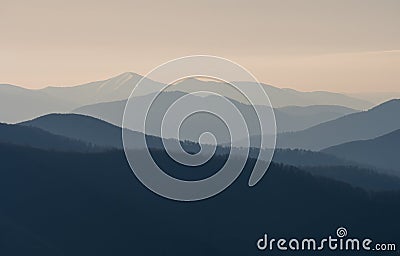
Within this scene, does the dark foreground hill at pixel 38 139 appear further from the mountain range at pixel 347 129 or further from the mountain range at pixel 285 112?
the mountain range at pixel 347 129

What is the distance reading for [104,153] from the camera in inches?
Result: 278

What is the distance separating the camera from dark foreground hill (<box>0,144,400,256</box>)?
7.23 m

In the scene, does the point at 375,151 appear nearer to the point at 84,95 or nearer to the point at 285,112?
the point at 285,112

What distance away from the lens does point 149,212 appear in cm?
730

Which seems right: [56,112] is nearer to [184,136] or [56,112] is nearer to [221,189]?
[184,136]

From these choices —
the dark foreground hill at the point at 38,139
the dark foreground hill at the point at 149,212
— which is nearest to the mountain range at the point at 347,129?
the dark foreground hill at the point at 149,212

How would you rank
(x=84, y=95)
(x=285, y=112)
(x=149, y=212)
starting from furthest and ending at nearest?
1. (x=149, y=212)
2. (x=285, y=112)
3. (x=84, y=95)

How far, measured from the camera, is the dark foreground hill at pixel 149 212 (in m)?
7.23

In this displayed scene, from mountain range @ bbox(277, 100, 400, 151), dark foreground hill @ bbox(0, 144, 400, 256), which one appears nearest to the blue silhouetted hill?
mountain range @ bbox(277, 100, 400, 151)

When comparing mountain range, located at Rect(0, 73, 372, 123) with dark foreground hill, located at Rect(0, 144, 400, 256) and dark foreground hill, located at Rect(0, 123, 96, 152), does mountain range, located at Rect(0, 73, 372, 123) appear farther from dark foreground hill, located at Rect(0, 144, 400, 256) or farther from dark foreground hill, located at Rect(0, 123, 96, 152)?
dark foreground hill, located at Rect(0, 144, 400, 256)

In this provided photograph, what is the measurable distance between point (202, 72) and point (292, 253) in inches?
77.7

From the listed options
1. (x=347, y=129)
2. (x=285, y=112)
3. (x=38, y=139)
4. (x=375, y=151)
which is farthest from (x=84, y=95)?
(x=375, y=151)

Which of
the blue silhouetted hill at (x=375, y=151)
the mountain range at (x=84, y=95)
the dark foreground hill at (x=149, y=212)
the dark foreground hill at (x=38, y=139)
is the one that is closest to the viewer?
the mountain range at (x=84, y=95)

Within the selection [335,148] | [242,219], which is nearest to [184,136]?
[242,219]
